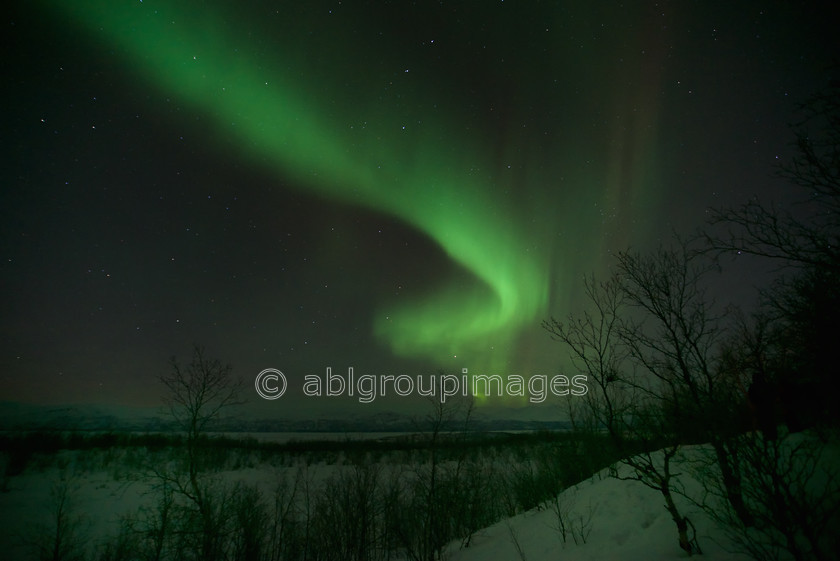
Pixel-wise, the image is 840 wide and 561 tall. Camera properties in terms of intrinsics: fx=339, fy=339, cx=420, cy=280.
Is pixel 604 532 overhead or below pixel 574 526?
overhead

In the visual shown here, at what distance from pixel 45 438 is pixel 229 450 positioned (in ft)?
60.9

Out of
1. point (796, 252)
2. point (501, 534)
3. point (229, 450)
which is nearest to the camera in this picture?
point (796, 252)

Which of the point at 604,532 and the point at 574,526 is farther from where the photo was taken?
the point at 574,526

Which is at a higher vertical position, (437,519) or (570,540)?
(570,540)

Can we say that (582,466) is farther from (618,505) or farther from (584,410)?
(618,505)

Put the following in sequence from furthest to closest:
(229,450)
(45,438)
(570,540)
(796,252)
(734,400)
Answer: (229,450) → (45,438) → (570,540) → (734,400) → (796,252)

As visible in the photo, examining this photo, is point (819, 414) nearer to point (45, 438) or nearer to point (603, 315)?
point (603, 315)

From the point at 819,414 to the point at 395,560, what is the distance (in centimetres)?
1944

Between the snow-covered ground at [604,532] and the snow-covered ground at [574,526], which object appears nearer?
the snow-covered ground at [604,532]

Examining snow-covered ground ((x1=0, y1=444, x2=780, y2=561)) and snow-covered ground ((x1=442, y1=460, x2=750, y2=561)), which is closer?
snow-covered ground ((x1=442, y1=460, x2=750, y2=561))

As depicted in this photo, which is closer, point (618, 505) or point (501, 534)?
point (618, 505)

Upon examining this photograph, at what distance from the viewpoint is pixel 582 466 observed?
19.2m

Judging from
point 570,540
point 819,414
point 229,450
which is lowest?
point 229,450

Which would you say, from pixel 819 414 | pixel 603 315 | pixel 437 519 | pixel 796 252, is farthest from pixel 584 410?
pixel 796 252
